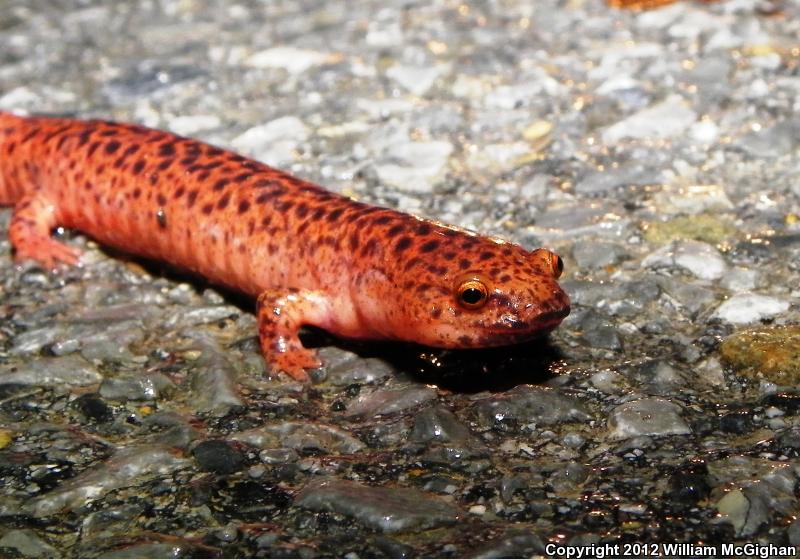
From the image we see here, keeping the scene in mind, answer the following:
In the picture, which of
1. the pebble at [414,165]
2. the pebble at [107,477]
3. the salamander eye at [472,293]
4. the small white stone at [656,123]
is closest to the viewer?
the pebble at [107,477]

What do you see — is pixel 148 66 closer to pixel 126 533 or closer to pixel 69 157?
pixel 69 157

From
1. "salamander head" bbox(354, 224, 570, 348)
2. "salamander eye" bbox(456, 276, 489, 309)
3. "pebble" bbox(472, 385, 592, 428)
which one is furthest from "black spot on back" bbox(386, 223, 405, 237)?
"pebble" bbox(472, 385, 592, 428)

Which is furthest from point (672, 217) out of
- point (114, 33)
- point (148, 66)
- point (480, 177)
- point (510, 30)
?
point (114, 33)

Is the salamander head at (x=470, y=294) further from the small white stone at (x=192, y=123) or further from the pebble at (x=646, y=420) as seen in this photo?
the small white stone at (x=192, y=123)

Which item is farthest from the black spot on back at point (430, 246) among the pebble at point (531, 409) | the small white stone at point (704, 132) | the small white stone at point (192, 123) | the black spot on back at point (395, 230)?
the small white stone at point (192, 123)

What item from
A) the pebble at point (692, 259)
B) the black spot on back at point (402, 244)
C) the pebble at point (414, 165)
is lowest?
the pebble at point (692, 259)

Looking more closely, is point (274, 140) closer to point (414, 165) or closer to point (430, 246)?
point (414, 165)

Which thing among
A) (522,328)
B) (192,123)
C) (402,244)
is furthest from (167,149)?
(522,328)
